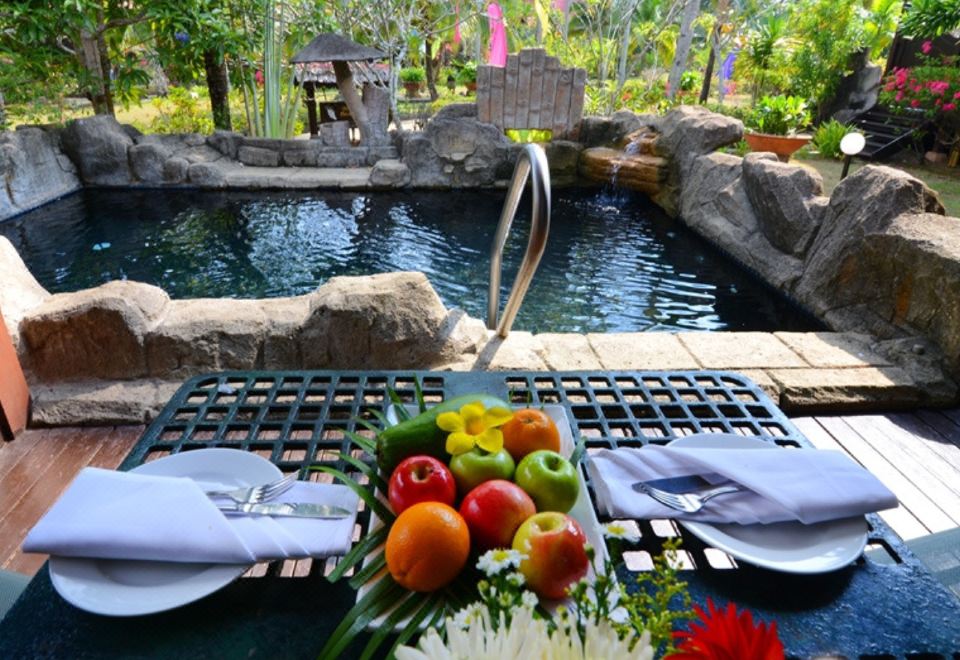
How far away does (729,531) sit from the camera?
32.4 inches

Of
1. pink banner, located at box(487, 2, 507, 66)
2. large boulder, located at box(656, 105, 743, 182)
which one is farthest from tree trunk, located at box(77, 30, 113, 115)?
pink banner, located at box(487, 2, 507, 66)

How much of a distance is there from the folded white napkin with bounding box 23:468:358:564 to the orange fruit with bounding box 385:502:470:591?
0.43 feet

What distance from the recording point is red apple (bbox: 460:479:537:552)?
0.70 m

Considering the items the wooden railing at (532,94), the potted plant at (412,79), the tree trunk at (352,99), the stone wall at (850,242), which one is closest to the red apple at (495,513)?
the stone wall at (850,242)

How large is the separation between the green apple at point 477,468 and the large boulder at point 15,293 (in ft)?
6.97

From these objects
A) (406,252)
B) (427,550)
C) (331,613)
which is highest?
→ (427,550)

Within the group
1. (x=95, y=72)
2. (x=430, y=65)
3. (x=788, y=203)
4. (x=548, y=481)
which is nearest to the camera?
(x=548, y=481)

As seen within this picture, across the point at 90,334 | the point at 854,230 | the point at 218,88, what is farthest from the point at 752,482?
the point at 218,88

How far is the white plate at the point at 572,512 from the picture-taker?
2.22 ft

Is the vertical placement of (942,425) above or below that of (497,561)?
below

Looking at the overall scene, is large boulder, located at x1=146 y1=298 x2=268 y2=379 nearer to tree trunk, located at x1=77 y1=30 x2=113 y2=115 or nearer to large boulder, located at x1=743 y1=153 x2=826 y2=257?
large boulder, located at x1=743 y1=153 x2=826 y2=257

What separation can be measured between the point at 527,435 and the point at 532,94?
26.4 feet

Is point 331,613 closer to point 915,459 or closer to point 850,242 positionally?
point 915,459

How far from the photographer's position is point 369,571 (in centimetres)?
70
